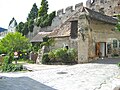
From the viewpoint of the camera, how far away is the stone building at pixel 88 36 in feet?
70.3

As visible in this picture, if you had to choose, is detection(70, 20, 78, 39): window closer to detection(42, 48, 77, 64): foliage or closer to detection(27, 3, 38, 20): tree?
detection(42, 48, 77, 64): foliage

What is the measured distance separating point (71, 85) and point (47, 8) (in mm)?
38330

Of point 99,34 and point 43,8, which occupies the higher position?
point 43,8

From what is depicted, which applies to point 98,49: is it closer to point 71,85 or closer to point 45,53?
point 45,53

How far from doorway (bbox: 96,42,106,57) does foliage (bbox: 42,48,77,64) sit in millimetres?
2690

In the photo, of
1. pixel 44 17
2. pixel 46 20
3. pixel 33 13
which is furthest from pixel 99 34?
pixel 33 13

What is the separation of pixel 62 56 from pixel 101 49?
4.78m

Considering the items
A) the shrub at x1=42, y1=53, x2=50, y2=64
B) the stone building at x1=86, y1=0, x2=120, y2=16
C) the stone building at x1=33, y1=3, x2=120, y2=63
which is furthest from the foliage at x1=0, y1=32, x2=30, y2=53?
the shrub at x1=42, y1=53, x2=50, y2=64

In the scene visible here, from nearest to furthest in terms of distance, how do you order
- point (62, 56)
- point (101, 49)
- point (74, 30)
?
point (62, 56) < point (74, 30) < point (101, 49)

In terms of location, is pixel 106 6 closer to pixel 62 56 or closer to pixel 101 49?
pixel 101 49

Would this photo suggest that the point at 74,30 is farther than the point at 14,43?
No

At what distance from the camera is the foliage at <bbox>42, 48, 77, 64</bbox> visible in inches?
856

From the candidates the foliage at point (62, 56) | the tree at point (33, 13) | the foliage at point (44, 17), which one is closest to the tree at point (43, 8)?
the foliage at point (44, 17)

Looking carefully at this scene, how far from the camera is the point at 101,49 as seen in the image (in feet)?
79.2
